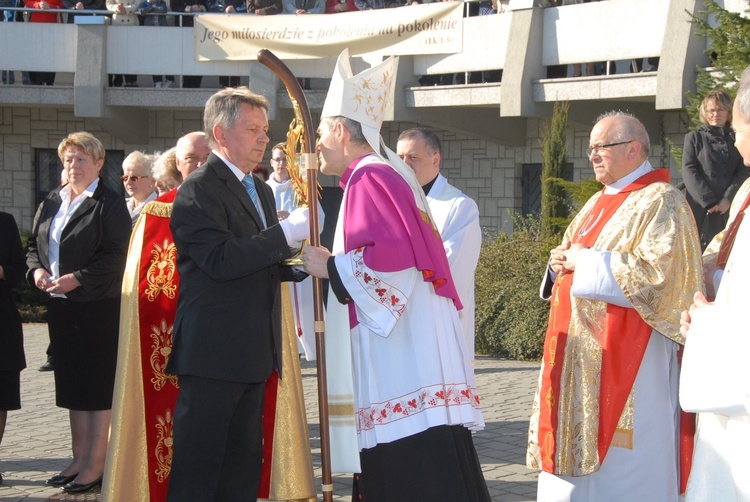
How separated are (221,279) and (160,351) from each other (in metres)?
0.99

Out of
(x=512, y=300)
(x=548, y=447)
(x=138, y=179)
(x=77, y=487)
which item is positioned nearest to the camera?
(x=548, y=447)

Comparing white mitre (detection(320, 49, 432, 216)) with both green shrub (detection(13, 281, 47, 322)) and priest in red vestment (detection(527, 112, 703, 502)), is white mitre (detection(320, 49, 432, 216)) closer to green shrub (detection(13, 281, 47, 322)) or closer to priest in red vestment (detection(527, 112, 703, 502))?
priest in red vestment (detection(527, 112, 703, 502))

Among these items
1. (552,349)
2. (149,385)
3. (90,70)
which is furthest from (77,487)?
(90,70)

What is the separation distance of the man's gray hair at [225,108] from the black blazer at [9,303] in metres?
2.26

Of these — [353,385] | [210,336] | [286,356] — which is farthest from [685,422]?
[210,336]

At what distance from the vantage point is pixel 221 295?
164 inches

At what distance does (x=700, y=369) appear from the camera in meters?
3.02

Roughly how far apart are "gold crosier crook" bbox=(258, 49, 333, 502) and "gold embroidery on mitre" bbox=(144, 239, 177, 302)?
86 cm

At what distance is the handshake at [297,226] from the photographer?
4147 mm

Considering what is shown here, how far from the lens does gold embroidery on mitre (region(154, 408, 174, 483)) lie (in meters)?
4.82

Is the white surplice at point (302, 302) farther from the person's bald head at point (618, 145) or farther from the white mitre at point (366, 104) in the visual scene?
the white mitre at point (366, 104)

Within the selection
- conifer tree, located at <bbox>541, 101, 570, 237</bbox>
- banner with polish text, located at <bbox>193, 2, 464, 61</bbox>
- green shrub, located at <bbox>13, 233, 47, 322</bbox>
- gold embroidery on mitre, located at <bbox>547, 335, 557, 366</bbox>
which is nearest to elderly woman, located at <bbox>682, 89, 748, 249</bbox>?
gold embroidery on mitre, located at <bbox>547, 335, 557, 366</bbox>

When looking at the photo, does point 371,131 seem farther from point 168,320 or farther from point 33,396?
point 33,396

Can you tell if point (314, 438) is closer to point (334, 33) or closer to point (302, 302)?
point (302, 302)
